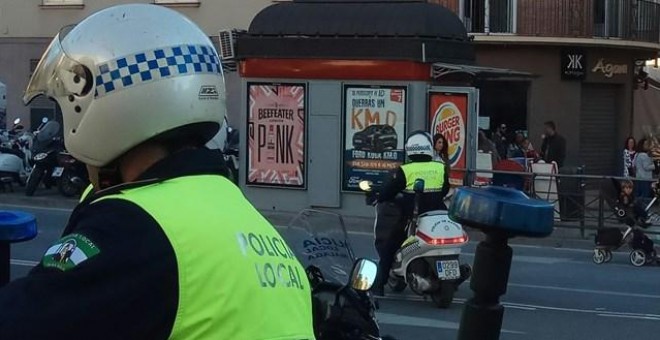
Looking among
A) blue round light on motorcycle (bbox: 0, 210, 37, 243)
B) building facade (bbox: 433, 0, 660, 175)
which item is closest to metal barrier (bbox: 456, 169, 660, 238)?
building facade (bbox: 433, 0, 660, 175)

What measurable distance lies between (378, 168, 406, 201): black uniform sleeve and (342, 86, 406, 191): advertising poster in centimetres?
769

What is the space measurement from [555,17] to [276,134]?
32.1ft

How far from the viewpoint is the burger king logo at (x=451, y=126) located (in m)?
18.9

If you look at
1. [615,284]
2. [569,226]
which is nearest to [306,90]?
[569,226]

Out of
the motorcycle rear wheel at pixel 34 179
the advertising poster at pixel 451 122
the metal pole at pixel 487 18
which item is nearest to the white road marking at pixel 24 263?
the advertising poster at pixel 451 122

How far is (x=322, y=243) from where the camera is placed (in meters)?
4.84

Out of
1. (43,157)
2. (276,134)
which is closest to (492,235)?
(276,134)

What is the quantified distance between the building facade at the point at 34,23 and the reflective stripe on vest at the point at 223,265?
2751cm

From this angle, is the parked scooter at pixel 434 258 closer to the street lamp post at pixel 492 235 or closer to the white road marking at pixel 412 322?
the white road marking at pixel 412 322

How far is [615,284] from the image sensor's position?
12.9 m

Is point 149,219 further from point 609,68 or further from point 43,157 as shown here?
point 609,68

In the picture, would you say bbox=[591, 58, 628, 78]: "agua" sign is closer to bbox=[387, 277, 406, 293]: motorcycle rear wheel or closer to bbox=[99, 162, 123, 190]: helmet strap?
bbox=[387, 277, 406, 293]: motorcycle rear wheel

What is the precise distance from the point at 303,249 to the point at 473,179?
46.1ft

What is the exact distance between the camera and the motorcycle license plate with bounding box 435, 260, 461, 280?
10.8m
